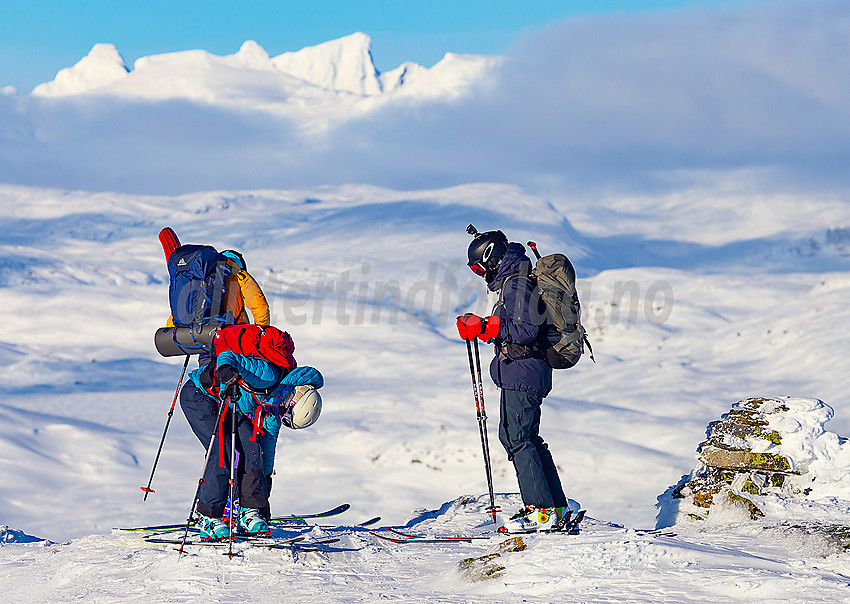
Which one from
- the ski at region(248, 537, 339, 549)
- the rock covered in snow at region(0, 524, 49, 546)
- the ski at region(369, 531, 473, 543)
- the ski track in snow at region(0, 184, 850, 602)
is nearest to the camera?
the ski track in snow at region(0, 184, 850, 602)

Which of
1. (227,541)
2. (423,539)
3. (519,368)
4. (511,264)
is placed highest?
(511,264)

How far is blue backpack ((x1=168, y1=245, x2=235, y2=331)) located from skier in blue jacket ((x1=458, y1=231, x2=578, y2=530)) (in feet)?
6.20

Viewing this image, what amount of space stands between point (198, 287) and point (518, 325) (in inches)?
96.2

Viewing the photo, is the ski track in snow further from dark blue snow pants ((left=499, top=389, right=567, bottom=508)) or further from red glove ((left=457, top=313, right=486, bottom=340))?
red glove ((left=457, top=313, right=486, bottom=340))

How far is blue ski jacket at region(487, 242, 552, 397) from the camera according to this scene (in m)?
5.93

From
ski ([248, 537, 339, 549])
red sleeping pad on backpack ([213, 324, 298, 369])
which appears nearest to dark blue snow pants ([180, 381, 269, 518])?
ski ([248, 537, 339, 549])

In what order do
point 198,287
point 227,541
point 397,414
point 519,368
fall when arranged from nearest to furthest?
Result: point 227,541 < point 519,368 < point 198,287 < point 397,414

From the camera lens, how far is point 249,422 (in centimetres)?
605

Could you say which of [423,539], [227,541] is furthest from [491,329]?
[227,541]

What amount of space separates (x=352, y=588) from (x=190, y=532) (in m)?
2.04

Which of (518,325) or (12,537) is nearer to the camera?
(518,325)

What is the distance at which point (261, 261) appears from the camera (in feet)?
120

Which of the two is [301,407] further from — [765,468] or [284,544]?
[765,468]

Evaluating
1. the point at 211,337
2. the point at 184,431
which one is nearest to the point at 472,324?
the point at 211,337
